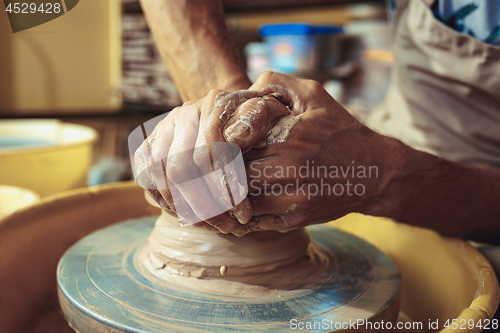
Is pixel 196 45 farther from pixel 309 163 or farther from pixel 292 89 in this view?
pixel 309 163

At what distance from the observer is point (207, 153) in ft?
2.02

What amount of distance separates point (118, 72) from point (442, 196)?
349 cm

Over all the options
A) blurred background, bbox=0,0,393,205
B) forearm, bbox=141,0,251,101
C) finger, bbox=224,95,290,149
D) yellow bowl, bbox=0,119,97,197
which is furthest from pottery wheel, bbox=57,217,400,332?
blurred background, bbox=0,0,393,205

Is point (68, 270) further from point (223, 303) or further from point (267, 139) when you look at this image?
point (267, 139)

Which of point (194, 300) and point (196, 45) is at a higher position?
point (196, 45)

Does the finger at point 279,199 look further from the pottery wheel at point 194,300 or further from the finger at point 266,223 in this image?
the pottery wheel at point 194,300

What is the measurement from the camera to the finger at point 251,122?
62 centimetres

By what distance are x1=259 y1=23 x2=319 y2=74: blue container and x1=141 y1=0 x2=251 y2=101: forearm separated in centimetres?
153

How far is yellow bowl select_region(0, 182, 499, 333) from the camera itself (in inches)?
35.5

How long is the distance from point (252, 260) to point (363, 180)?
0.92 feet

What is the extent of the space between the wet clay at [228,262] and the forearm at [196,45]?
1.18 ft

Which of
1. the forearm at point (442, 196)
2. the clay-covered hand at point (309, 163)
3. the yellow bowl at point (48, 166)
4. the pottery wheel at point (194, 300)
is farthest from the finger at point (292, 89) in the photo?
the yellow bowl at point (48, 166)

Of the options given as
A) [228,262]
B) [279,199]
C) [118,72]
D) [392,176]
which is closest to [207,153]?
[279,199]

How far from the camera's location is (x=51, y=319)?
39.8 inches
